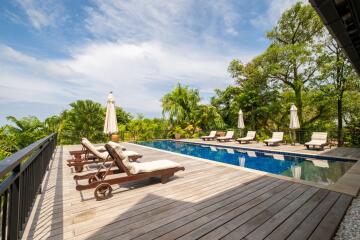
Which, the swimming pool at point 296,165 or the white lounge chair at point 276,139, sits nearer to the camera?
the swimming pool at point 296,165

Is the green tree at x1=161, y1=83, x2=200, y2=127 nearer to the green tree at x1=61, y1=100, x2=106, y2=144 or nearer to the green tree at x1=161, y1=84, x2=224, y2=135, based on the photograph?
the green tree at x1=161, y1=84, x2=224, y2=135

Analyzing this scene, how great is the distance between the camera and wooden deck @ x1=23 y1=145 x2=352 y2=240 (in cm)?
241

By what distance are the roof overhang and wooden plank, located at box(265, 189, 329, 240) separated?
300 cm

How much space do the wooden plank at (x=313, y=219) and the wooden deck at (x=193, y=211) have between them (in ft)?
0.04

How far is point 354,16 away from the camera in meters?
2.78

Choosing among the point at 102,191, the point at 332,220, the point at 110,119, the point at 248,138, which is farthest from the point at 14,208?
the point at 248,138

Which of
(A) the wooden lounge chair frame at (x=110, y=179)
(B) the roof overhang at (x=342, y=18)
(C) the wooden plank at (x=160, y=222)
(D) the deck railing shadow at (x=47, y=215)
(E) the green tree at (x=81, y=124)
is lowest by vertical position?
(D) the deck railing shadow at (x=47, y=215)

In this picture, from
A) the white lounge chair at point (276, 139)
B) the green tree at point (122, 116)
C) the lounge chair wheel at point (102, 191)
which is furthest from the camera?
the green tree at point (122, 116)

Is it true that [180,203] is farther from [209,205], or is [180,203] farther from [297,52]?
[297,52]

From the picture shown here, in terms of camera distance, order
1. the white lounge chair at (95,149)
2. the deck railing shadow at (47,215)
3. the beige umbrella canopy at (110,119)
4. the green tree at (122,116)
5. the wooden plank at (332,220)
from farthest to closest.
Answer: the green tree at (122,116)
the beige umbrella canopy at (110,119)
the white lounge chair at (95,149)
the deck railing shadow at (47,215)
the wooden plank at (332,220)

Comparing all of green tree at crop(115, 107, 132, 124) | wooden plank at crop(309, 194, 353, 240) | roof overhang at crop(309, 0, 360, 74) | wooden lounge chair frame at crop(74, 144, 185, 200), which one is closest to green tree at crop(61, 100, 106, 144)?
wooden lounge chair frame at crop(74, 144, 185, 200)

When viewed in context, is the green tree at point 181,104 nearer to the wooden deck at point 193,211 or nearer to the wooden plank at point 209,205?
the wooden deck at point 193,211

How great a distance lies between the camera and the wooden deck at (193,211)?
7.90 ft

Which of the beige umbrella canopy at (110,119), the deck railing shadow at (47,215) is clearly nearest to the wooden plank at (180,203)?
the deck railing shadow at (47,215)
